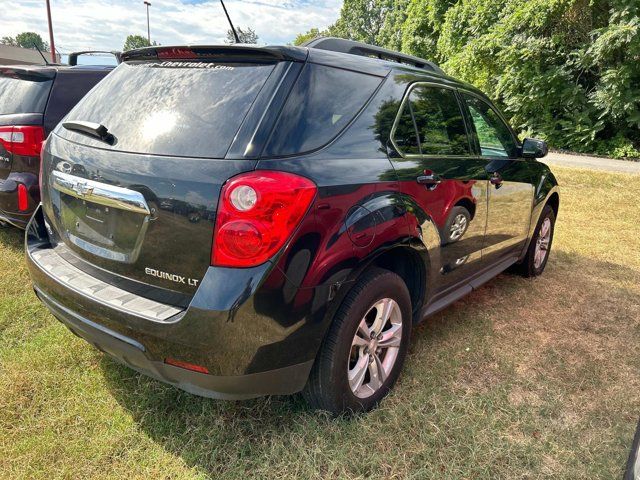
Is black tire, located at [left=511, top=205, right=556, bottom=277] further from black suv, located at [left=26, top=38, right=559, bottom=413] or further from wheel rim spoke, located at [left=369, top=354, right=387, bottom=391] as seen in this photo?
wheel rim spoke, located at [left=369, top=354, right=387, bottom=391]

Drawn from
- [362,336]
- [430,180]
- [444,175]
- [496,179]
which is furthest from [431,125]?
[362,336]

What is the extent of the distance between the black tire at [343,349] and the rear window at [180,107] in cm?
84

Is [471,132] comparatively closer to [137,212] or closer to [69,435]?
[137,212]

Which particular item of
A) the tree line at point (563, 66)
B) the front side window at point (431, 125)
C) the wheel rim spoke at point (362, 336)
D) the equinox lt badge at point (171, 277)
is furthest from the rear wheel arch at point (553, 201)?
the tree line at point (563, 66)

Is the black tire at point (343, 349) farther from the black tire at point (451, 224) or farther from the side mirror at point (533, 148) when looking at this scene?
the side mirror at point (533, 148)

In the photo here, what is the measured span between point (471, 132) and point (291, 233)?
1.92 m

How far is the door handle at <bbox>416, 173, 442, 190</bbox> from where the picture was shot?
249 cm

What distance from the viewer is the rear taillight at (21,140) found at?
3.86 meters

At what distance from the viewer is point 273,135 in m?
1.88

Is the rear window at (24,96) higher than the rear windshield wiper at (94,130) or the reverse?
the reverse

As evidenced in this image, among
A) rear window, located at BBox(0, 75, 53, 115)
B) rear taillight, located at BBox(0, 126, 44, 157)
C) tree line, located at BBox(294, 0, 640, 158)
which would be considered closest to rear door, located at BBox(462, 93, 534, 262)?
rear taillight, located at BBox(0, 126, 44, 157)

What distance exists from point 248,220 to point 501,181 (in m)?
2.23

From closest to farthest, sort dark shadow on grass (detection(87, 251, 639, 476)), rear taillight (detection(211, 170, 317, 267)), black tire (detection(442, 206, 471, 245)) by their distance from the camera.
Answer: rear taillight (detection(211, 170, 317, 267)), dark shadow on grass (detection(87, 251, 639, 476)), black tire (detection(442, 206, 471, 245))

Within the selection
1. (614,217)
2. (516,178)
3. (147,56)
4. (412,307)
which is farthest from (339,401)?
(614,217)
